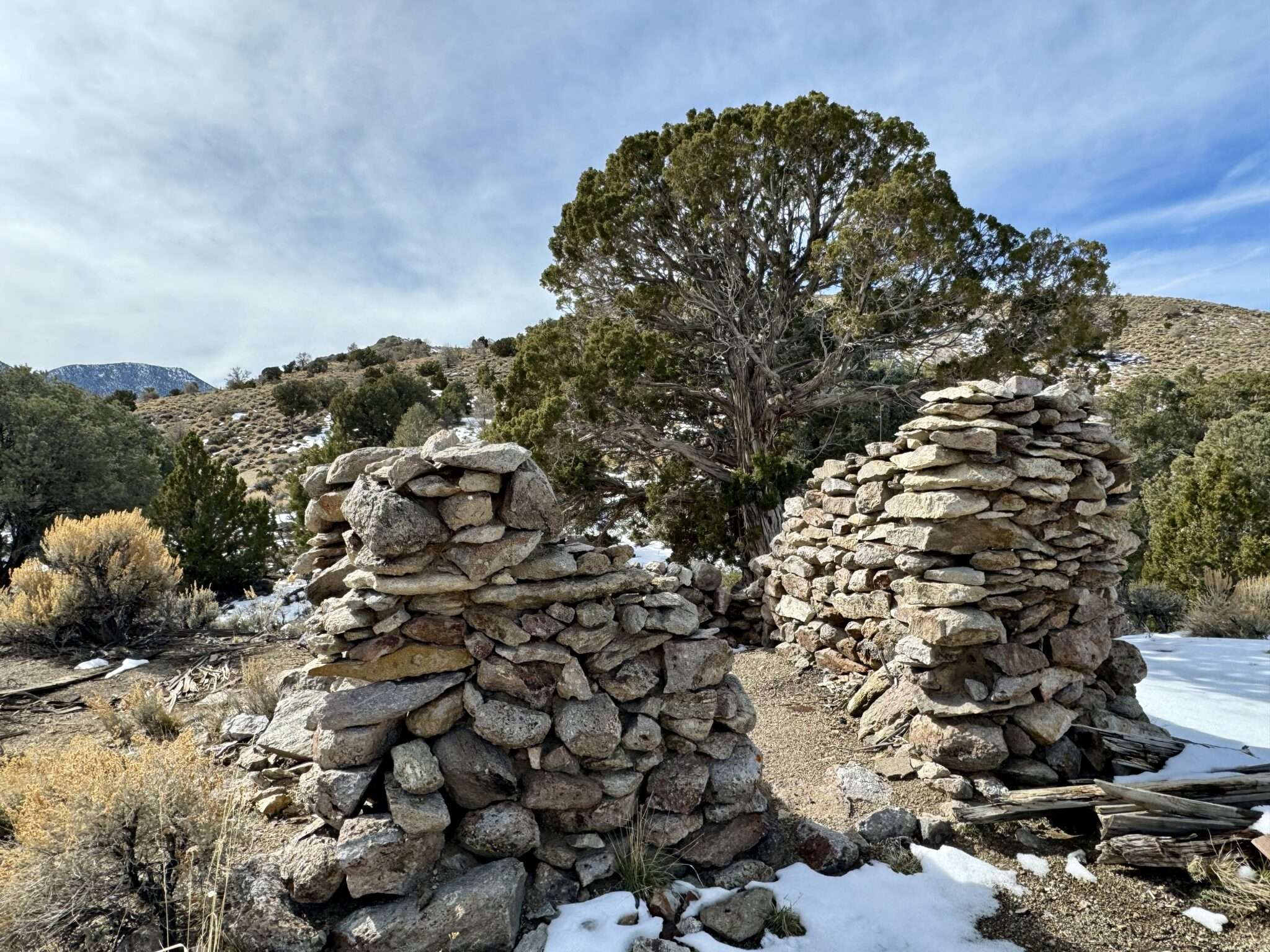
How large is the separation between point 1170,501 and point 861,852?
11156 mm

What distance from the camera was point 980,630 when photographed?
174 inches

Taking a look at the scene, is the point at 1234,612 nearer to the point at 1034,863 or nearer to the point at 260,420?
the point at 1034,863

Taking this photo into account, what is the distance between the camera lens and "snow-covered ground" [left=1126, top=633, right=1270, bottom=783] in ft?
14.0

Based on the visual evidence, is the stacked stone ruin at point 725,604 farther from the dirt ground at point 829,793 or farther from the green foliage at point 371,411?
the green foliage at point 371,411

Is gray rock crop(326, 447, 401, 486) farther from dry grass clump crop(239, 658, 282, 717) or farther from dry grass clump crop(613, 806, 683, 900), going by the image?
dry grass clump crop(613, 806, 683, 900)

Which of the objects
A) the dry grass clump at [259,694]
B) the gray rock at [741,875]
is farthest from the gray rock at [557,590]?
the dry grass clump at [259,694]

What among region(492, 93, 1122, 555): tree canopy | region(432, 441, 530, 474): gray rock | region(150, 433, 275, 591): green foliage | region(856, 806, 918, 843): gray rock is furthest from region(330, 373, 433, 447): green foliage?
region(856, 806, 918, 843): gray rock

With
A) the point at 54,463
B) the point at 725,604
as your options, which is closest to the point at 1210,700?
the point at 725,604

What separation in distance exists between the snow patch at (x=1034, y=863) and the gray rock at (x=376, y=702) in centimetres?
339

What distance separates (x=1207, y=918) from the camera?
3.08 metres

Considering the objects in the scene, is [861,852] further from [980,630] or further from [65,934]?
[65,934]

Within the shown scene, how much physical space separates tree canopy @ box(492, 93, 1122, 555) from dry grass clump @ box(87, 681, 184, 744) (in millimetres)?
5741

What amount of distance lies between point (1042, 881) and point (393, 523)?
13.1 ft

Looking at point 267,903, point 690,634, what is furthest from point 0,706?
point 690,634
